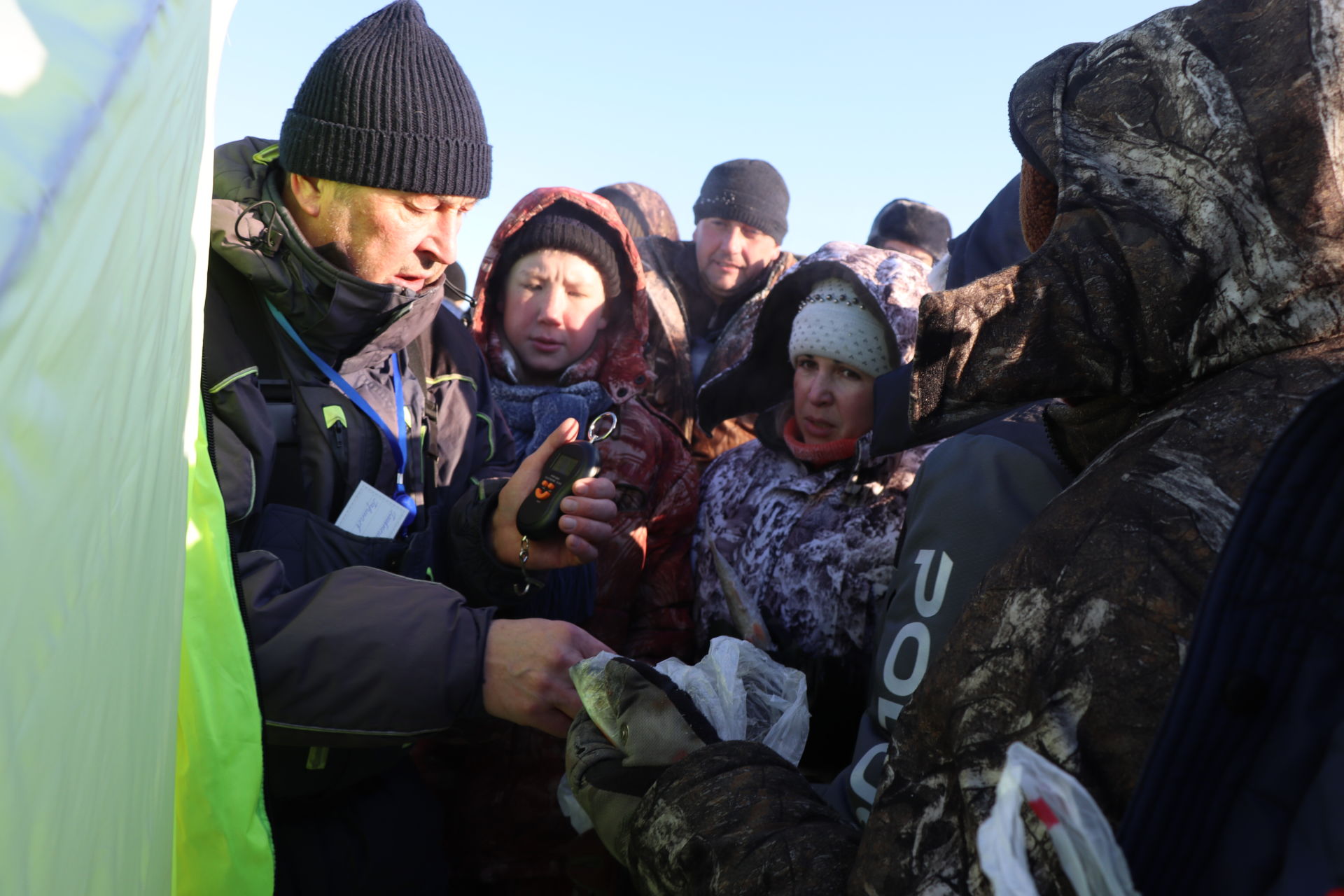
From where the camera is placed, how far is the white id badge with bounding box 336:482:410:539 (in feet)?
6.69

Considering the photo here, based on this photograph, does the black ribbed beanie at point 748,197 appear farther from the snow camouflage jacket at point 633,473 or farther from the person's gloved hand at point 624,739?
the person's gloved hand at point 624,739

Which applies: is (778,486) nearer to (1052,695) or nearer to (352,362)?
(352,362)

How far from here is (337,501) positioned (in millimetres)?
2076

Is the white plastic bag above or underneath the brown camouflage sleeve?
above

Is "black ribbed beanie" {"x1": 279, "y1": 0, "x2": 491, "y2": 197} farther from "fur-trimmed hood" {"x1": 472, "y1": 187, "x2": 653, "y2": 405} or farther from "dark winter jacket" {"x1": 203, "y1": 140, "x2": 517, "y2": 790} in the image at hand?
"fur-trimmed hood" {"x1": 472, "y1": 187, "x2": 653, "y2": 405}

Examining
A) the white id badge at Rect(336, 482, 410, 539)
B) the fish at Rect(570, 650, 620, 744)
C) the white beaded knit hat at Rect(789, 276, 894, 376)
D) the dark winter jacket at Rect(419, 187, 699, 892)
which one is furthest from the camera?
the white beaded knit hat at Rect(789, 276, 894, 376)

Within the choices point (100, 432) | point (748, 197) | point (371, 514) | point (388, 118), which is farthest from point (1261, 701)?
point (748, 197)

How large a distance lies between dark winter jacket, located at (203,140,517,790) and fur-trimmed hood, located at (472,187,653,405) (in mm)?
804

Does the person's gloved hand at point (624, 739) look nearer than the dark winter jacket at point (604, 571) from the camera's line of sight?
Yes

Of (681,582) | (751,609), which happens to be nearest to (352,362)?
(751,609)

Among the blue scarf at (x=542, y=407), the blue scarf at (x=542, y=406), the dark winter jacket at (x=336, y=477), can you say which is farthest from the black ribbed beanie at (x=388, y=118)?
the blue scarf at (x=542, y=406)

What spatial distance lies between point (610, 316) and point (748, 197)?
1.64m

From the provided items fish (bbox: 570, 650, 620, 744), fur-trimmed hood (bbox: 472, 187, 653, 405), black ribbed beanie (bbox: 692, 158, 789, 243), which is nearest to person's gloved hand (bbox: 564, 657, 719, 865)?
fish (bbox: 570, 650, 620, 744)

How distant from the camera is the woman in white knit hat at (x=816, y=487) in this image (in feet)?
7.73
